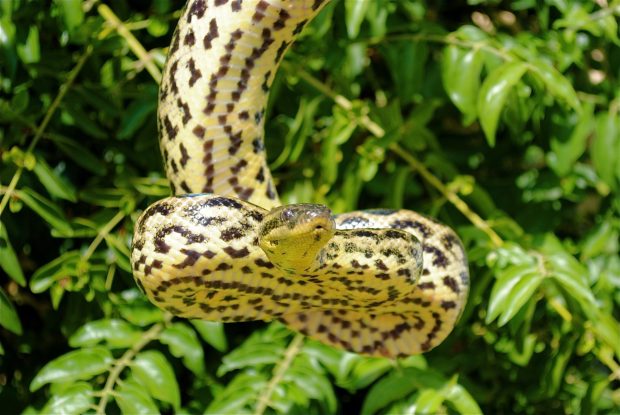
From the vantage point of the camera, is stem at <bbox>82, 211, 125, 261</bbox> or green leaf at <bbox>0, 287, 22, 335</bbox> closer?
green leaf at <bbox>0, 287, 22, 335</bbox>

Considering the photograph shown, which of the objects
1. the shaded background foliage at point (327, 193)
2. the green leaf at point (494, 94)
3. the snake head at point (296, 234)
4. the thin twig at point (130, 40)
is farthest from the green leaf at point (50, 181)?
the snake head at point (296, 234)

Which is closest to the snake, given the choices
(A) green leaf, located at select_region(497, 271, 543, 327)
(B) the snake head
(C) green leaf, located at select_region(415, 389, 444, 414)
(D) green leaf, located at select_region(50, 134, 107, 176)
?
(B) the snake head

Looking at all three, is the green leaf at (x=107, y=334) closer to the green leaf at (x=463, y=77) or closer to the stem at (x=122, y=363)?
the stem at (x=122, y=363)

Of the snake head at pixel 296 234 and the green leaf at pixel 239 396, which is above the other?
the snake head at pixel 296 234

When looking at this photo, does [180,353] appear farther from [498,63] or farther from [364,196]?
[498,63]

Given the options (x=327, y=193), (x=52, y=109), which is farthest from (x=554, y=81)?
(x=52, y=109)

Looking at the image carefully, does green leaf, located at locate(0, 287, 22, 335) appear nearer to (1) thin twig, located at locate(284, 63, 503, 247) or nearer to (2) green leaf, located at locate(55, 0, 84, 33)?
(2) green leaf, located at locate(55, 0, 84, 33)
